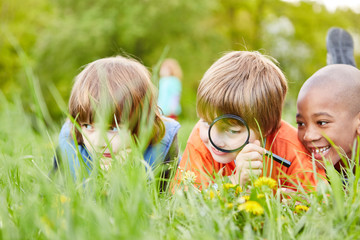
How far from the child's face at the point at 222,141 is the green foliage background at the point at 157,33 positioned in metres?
14.7

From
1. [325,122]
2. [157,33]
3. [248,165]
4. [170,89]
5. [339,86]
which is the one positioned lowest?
[170,89]

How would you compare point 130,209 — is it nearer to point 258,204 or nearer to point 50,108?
point 258,204

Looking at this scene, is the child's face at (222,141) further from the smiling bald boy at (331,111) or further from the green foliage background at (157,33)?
the green foliage background at (157,33)

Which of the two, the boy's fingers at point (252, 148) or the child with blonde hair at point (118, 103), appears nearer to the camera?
the boy's fingers at point (252, 148)

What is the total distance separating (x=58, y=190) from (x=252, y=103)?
128cm

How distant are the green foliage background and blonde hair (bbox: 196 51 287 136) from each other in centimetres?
1455

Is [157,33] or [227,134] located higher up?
[157,33]

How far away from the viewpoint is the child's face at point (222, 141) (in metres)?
2.34

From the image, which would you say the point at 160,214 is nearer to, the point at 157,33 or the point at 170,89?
the point at 170,89

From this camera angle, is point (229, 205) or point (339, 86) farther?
point (339, 86)

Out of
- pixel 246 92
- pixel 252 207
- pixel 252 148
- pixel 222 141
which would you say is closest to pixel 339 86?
pixel 246 92

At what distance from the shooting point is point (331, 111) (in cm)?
246

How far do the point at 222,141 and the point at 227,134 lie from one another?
5cm

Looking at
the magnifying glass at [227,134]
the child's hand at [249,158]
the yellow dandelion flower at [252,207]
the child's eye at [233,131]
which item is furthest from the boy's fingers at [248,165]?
the yellow dandelion flower at [252,207]
